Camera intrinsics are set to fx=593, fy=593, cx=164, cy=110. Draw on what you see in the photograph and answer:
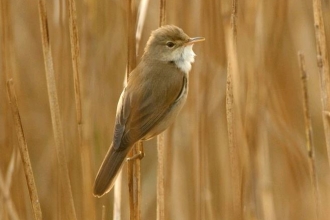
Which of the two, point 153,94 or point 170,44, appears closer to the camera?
point 153,94

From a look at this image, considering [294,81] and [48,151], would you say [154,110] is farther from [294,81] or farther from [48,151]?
[48,151]

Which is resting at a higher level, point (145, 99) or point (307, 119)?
point (145, 99)

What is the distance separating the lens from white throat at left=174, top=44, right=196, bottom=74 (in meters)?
2.95

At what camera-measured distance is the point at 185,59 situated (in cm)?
297

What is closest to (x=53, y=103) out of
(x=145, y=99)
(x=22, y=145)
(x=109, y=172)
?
(x=22, y=145)

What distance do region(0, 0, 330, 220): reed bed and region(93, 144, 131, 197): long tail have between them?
0.25 feet

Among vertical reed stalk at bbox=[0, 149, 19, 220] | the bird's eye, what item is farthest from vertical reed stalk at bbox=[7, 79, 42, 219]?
the bird's eye

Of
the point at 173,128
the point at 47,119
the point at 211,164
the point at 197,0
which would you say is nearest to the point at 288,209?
the point at 211,164

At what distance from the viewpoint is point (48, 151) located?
370 cm

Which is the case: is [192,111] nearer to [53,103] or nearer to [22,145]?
[53,103]

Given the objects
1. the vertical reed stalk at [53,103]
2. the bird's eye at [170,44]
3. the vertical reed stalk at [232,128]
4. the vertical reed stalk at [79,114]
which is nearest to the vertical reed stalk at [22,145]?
the vertical reed stalk at [53,103]

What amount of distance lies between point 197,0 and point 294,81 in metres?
0.81

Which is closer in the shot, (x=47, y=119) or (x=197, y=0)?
(x=197, y=0)

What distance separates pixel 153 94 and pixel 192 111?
250 millimetres
